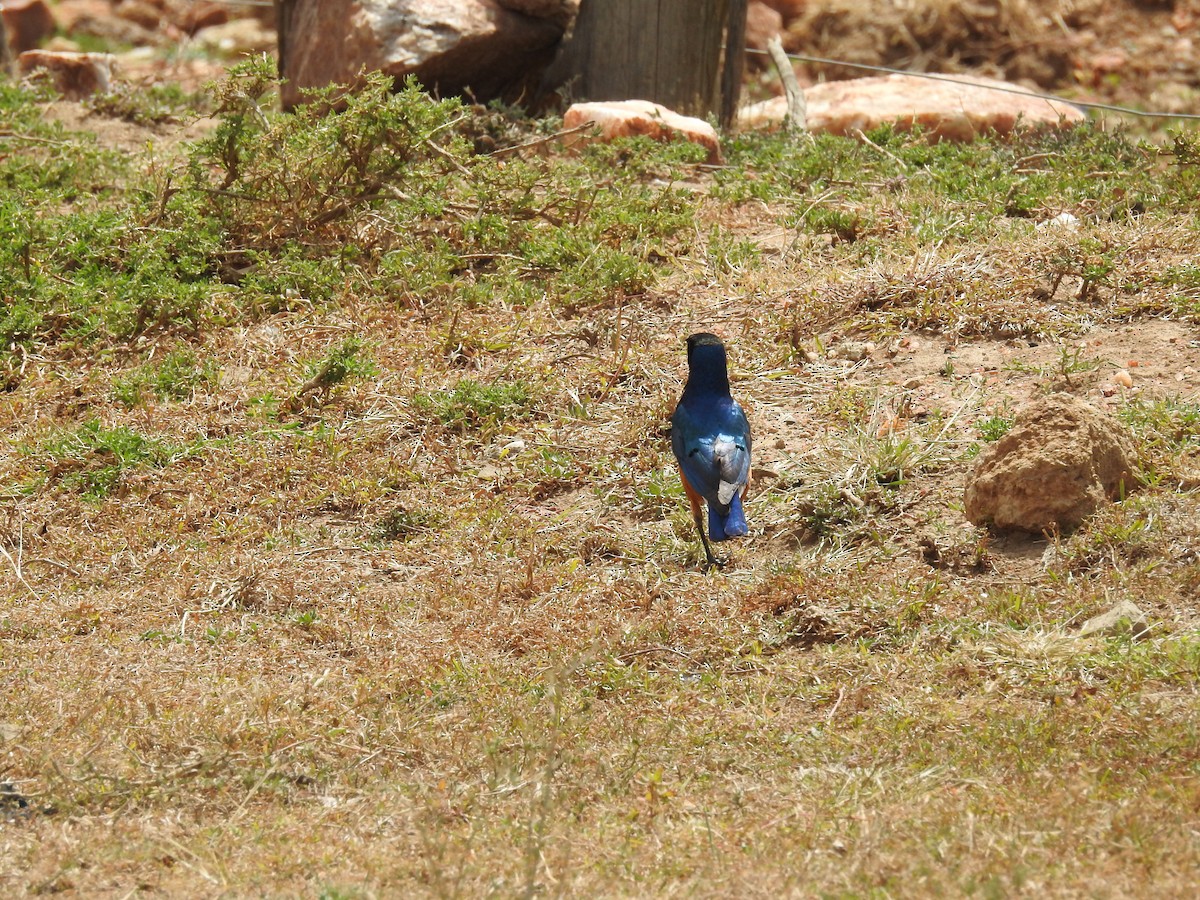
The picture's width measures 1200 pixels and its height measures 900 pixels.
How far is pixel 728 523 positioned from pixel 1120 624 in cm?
123

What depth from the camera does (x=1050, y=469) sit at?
473 centimetres

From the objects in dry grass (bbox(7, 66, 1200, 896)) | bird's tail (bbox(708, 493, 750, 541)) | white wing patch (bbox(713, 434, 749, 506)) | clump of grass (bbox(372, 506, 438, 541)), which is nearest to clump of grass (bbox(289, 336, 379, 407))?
dry grass (bbox(7, 66, 1200, 896))

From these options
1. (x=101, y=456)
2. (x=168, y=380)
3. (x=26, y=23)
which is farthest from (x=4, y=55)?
(x=101, y=456)

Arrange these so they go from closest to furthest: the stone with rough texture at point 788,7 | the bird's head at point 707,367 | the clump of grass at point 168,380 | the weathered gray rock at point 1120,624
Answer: the weathered gray rock at point 1120,624
the bird's head at point 707,367
the clump of grass at point 168,380
the stone with rough texture at point 788,7

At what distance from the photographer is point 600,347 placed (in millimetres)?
6629

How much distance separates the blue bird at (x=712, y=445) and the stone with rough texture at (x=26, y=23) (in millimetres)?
11265

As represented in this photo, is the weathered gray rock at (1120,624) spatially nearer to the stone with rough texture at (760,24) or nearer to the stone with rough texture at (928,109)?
the stone with rough texture at (928,109)

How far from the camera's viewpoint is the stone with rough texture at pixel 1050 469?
15.5 feet

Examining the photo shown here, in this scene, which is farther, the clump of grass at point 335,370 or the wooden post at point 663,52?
the wooden post at point 663,52

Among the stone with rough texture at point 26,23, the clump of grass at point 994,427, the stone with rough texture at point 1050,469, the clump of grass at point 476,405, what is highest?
the stone with rough texture at point 1050,469

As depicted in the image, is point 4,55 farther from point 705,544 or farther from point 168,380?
point 705,544

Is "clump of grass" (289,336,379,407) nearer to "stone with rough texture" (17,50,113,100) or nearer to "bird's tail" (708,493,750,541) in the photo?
"bird's tail" (708,493,750,541)

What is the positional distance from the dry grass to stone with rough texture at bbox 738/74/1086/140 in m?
1.81

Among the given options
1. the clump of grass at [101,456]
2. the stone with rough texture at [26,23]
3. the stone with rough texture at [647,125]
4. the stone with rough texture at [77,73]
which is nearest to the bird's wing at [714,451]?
the clump of grass at [101,456]
